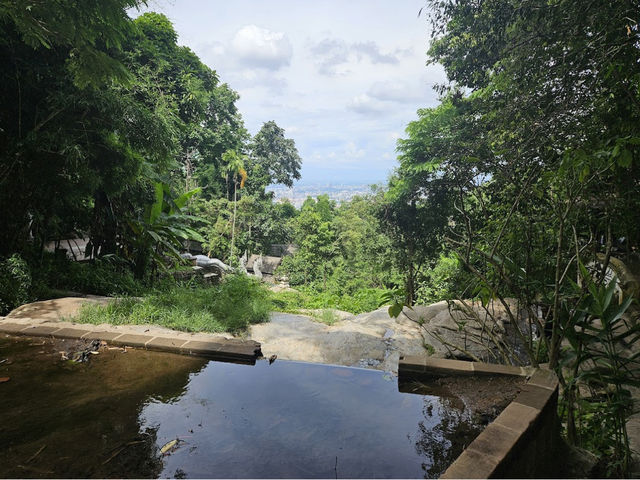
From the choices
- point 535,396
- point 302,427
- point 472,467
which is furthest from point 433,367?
point 472,467

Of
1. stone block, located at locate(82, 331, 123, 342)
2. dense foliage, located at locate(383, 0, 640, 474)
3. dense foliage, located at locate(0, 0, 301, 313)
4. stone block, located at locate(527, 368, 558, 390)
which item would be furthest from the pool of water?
dense foliage, located at locate(0, 0, 301, 313)

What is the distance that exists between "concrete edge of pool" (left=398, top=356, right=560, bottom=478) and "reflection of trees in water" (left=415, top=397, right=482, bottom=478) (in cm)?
38

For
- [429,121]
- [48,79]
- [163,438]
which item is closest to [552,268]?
[163,438]

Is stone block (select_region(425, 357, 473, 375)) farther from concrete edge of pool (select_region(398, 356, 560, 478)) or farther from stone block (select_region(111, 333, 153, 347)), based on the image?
stone block (select_region(111, 333, 153, 347))

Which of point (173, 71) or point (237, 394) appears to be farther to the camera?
point (173, 71)

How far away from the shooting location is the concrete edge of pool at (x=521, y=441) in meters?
1.62

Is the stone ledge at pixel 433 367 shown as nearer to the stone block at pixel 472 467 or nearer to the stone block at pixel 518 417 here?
the stone block at pixel 518 417

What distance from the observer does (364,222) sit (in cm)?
2419

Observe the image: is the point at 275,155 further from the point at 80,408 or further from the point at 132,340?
the point at 80,408

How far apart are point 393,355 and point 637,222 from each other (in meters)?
3.12

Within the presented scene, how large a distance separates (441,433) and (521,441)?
25.1 inches

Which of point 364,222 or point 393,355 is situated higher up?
point 364,222

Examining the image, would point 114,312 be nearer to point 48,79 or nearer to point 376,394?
point 376,394

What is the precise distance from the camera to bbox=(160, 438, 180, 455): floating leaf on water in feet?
6.89
